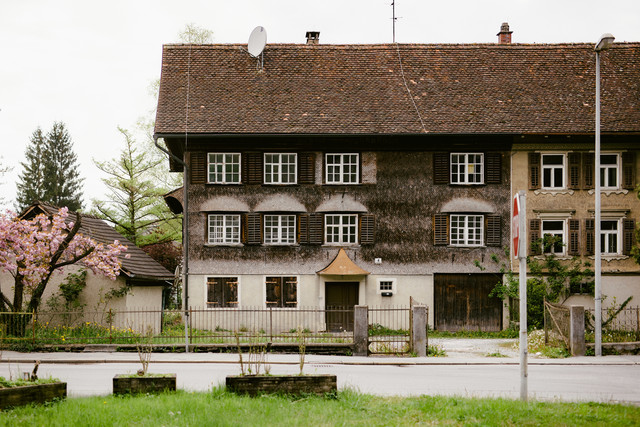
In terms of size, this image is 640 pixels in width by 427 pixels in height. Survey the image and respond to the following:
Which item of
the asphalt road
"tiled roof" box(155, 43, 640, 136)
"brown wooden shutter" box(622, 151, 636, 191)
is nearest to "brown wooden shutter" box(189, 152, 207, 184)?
"tiled roof" box(155, 43, 640, 136)

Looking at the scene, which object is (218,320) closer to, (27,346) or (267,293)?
(267,293)

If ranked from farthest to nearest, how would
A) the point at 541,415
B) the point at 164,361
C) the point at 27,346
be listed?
1. the point at 27,346
2. the point at 164,361
3. the point at 541,415

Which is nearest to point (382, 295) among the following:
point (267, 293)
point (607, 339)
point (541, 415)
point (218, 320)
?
point (267, 293)

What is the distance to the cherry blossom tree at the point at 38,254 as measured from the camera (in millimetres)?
23906

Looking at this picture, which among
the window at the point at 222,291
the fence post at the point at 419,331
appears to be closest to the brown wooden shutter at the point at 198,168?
the window at the point at 222,291

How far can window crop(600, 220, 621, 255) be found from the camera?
3033 cm

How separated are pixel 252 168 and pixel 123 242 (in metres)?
6.86

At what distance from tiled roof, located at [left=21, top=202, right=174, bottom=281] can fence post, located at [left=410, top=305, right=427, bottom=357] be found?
11.7 metres

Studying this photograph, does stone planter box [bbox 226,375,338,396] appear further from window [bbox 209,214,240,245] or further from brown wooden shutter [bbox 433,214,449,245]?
brown wooden shutter [bbox 433,214,449,245]

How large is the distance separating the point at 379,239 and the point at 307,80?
27.1ft

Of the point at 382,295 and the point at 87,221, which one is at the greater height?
the point at 87,221

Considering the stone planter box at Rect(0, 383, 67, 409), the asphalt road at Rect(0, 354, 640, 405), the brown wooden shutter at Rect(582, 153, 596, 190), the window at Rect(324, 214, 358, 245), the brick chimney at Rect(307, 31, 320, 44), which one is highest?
the brick chimney at Rect(307, 31, 320, 44)

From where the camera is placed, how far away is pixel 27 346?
21.8 meters

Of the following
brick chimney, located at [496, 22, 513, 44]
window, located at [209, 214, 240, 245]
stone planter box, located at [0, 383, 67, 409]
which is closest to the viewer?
stone planter box, located at [0, 383, 67, 409]
